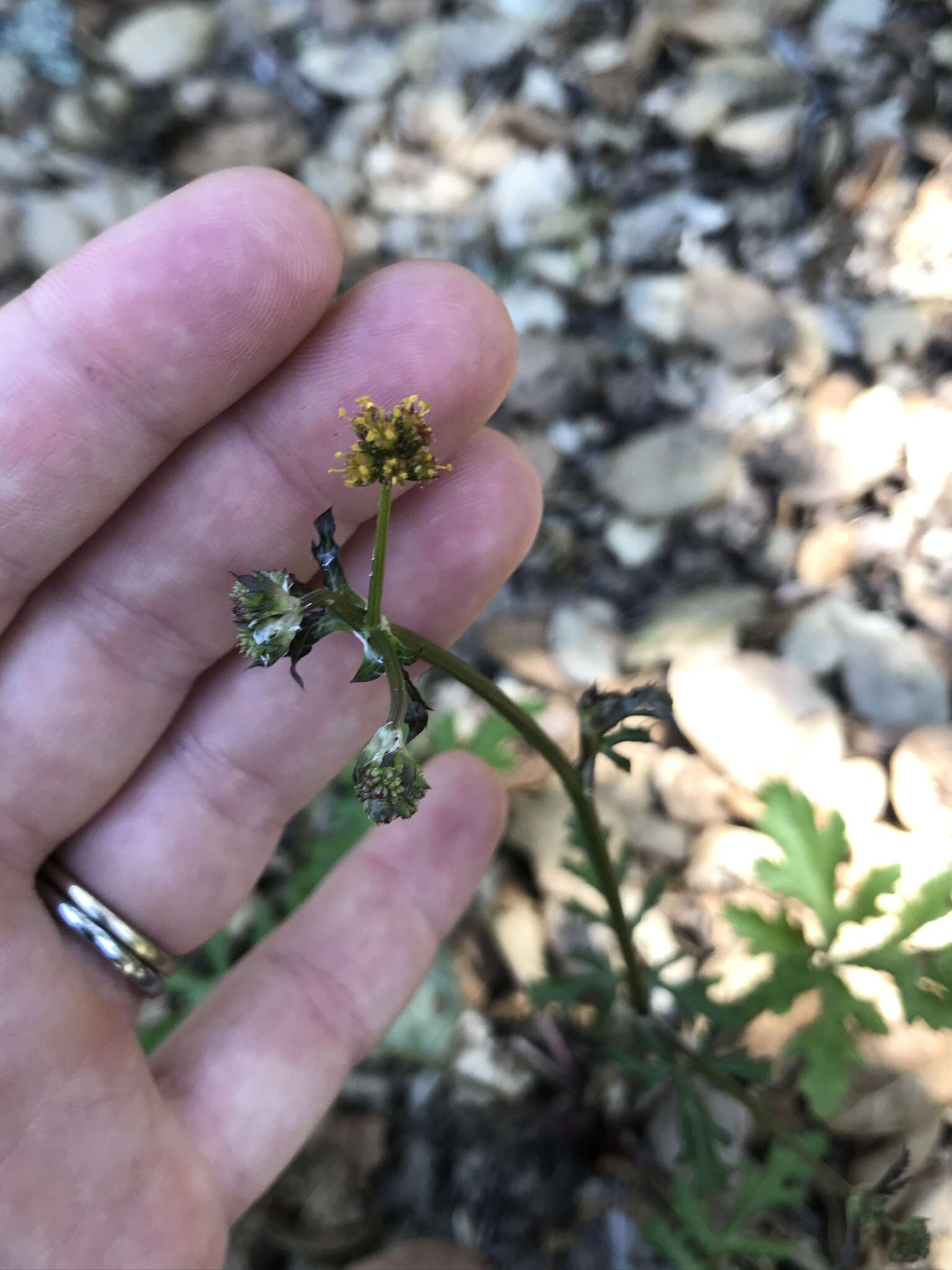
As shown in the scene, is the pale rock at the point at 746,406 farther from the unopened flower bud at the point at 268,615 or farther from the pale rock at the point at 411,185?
the unopened flower bud at the point at 268,615

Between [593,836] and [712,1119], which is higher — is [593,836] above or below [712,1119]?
above

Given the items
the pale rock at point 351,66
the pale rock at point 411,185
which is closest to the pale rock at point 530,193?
the pale rock at point 411,185

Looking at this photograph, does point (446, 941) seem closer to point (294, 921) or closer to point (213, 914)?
point (294, 921)

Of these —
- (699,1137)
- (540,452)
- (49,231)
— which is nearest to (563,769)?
(699,1137)

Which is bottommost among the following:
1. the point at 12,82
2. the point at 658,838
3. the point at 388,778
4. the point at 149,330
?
the point at 658,838

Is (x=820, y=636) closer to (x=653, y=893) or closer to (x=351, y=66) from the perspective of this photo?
(x=653, y=893)

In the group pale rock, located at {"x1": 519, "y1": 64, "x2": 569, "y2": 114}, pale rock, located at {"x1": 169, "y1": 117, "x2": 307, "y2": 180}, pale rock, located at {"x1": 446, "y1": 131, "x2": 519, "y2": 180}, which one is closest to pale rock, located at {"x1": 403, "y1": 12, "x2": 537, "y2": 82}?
pale rock, located at {"x1": 519, "y1": 64, "x2": 569, "y2": 114}
